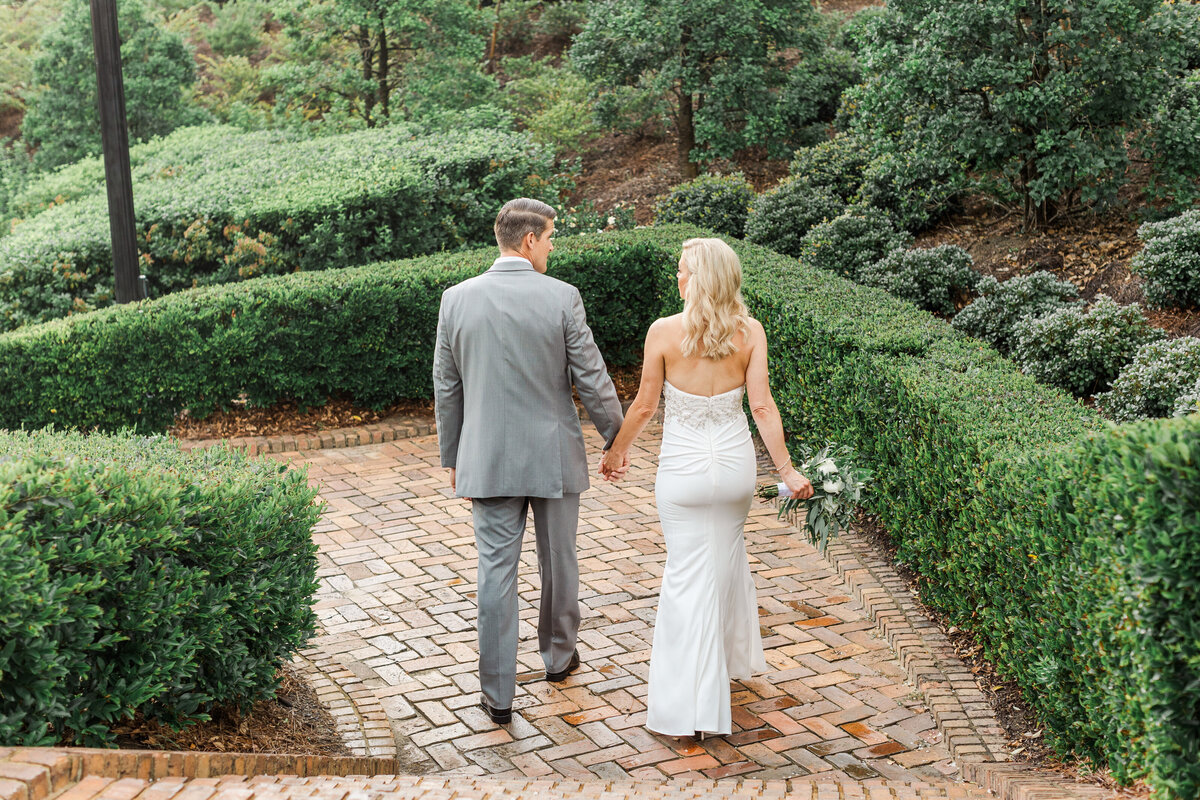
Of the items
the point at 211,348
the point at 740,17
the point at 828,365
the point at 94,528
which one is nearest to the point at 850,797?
the point at 94,528

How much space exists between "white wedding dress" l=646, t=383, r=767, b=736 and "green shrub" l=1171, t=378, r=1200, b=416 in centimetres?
232

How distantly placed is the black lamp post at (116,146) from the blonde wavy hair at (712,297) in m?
5.77

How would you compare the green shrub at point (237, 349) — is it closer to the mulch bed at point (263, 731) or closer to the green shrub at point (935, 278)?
the green shrub at point (935, 278)

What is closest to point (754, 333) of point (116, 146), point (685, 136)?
point (116, 146)

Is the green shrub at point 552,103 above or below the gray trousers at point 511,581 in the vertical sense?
above

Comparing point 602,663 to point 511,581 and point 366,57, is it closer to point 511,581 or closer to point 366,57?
point 511,581

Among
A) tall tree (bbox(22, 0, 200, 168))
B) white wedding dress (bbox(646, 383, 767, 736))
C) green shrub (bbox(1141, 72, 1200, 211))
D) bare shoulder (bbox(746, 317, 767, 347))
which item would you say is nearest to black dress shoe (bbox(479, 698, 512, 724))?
white wedding dress (bbox(646, 383, 767, 736))

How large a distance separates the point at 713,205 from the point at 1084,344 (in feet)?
20.0

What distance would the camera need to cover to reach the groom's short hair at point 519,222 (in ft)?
15.8

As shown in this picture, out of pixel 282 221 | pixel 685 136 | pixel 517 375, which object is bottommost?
pixel 517 375

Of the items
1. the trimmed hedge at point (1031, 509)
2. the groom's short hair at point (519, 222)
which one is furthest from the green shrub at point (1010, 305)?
the groom's short hair at point (519, 222)

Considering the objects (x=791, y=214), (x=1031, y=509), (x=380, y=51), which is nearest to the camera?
(x=1031, y=509)

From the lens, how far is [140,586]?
3523mm

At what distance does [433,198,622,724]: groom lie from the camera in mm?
4723
